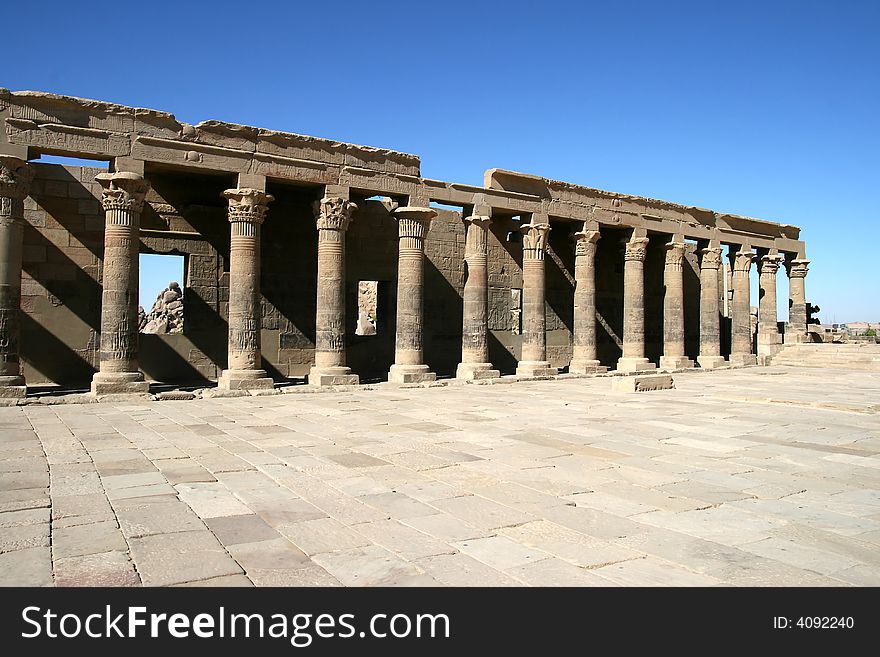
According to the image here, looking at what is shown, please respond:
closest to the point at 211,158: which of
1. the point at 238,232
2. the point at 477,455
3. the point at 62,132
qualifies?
the point at 238,232

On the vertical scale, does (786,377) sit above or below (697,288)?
below

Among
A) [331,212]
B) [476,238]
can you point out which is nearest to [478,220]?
[476,238]

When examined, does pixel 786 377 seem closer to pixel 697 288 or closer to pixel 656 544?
pixel 697 288

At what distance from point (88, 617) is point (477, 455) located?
5085 mm

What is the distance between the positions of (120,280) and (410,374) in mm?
7389

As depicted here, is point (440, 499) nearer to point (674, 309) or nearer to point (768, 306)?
point (674, 309)

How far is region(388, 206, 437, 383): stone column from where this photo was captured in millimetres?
18484

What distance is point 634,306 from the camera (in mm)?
23672

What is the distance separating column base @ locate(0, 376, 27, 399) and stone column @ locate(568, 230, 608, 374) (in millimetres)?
15356

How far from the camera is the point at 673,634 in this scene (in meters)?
3.45

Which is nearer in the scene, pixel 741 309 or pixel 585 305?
pixel 585 305

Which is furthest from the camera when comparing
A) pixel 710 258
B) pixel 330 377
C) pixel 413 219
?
pixel 710 258

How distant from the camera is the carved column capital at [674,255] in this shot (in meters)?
24.9

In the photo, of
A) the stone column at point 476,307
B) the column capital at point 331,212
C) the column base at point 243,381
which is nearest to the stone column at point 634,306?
the stone column at point 476,307
